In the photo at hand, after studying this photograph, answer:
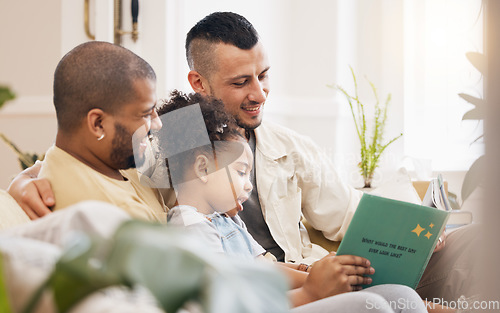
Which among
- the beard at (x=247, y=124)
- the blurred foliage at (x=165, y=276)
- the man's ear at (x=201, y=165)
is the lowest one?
the man's ear at (x=201, y=165)

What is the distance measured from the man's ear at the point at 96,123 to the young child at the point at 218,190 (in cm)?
23

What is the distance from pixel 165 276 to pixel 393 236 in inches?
33.9

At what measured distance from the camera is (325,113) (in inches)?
127

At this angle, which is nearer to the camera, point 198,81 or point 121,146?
point 121,146

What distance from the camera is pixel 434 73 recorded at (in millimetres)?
3262

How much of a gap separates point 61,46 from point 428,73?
2.03 meters

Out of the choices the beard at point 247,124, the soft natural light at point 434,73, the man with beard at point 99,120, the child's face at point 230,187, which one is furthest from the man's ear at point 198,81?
the soft natural light at point 434,73

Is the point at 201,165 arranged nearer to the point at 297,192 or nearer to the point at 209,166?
the point at 209,166

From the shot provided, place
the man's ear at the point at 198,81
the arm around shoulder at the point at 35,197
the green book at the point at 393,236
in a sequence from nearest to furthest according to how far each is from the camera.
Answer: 1. the arm around shoulder at the point at 35,197
2. the green book at the point at 393,236
3. the man's ear at the point at 198,81

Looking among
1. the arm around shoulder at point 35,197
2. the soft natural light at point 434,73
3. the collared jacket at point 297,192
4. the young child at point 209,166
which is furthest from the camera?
the soft natural light at point 434,73

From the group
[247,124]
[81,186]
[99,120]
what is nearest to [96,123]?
[99,120]

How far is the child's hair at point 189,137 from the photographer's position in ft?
3.95

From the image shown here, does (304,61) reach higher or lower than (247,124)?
higher

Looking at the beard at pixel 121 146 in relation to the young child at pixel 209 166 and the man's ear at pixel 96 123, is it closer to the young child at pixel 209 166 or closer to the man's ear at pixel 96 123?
the man's ear at pixel 96 123
